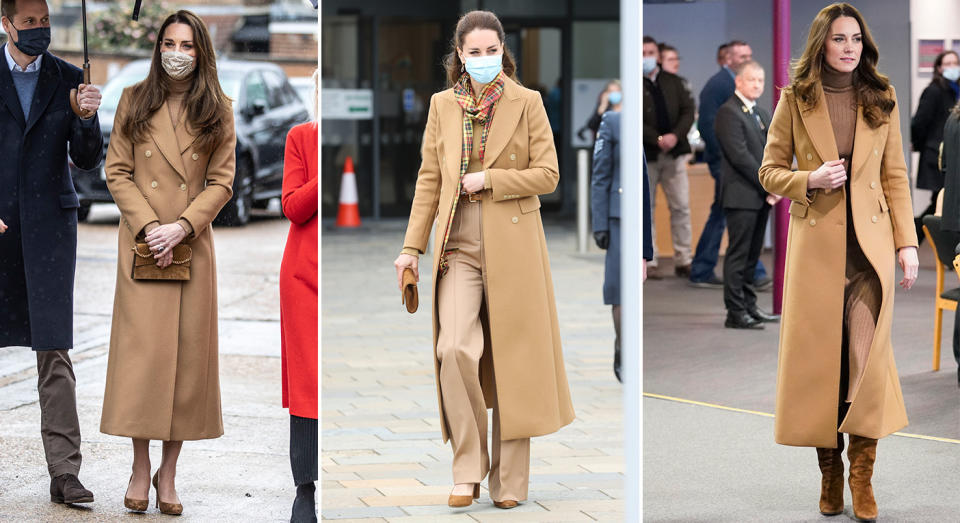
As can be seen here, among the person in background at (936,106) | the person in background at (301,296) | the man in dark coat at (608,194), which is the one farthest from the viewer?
the person in background at (936,106)

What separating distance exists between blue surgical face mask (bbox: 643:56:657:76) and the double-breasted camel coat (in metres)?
4.48

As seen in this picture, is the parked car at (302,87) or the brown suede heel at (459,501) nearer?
the brown suede heel at (459,501)

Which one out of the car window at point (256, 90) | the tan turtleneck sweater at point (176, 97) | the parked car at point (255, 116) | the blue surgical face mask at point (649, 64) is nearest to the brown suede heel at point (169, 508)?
the tan turtleneck sweater at point (176, 97)

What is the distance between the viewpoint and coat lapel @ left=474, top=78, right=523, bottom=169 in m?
4.98

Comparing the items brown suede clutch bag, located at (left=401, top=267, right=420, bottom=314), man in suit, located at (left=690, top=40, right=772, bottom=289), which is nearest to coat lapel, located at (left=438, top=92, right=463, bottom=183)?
brown suede clutch bag, located at (left=401, top=267, right=420, bottom=314)

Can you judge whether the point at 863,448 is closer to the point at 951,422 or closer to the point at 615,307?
the point at 951,422

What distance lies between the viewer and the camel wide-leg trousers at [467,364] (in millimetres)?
5004

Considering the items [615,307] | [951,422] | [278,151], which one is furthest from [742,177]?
[278,151]

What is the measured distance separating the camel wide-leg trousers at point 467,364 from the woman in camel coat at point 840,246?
96 cm

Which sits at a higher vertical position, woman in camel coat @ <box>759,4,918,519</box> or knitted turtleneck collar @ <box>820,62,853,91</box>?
knitted turtleneck collar @ <box>820,62,853,91</box>

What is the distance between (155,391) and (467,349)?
3.49 ft

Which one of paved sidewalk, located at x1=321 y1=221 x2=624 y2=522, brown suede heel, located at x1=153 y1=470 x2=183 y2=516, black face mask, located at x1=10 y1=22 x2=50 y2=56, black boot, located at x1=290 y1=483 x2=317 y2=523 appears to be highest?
black face mask, located at x1=10 y1=22 x2=50 y2=56

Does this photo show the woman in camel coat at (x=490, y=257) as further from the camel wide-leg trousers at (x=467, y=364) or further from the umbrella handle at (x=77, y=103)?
the umbrella handle at (x=77, y=103)

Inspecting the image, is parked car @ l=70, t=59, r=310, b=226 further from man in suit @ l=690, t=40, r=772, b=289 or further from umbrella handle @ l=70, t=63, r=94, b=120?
umbrella handle @ l=70, t=63, r=94, b=120
